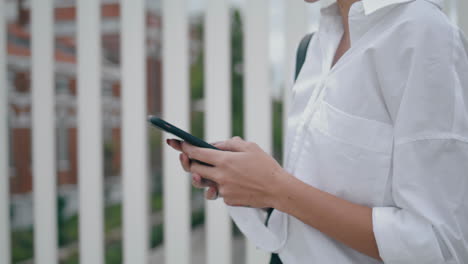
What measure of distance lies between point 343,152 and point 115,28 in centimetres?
838

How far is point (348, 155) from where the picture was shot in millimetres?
620

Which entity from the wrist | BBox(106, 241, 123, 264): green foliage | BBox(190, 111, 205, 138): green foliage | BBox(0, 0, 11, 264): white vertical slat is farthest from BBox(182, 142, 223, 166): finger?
BBox(190, 111, 205, 138): green foliage

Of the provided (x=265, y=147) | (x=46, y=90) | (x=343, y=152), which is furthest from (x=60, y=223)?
(x=343, y=152)

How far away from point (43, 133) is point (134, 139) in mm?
440

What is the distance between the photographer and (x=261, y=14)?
1.50 metres

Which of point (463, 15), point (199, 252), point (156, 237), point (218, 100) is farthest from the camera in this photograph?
point (156, 237)

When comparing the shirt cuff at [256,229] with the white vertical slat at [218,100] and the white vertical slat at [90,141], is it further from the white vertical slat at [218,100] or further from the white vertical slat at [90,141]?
the white vertical slat at [90,141]

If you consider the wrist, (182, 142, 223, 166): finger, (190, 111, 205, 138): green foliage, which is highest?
(182, 142, 223, 166): finger

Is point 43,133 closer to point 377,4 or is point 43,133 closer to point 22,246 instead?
point 377,4

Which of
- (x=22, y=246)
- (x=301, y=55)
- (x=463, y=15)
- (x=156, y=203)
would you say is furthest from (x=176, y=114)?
(x=156, y=203)

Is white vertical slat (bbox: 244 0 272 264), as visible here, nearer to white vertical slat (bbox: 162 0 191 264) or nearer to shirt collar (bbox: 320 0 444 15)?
white vertical slat (bbox: 162 0 191 264)

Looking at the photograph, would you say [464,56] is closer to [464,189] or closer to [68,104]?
[464,189]

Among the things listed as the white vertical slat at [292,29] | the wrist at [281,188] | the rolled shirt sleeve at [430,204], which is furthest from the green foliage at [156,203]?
the rolled shirt sleeve at [430,204]

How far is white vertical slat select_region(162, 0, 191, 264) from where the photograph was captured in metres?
1.53
